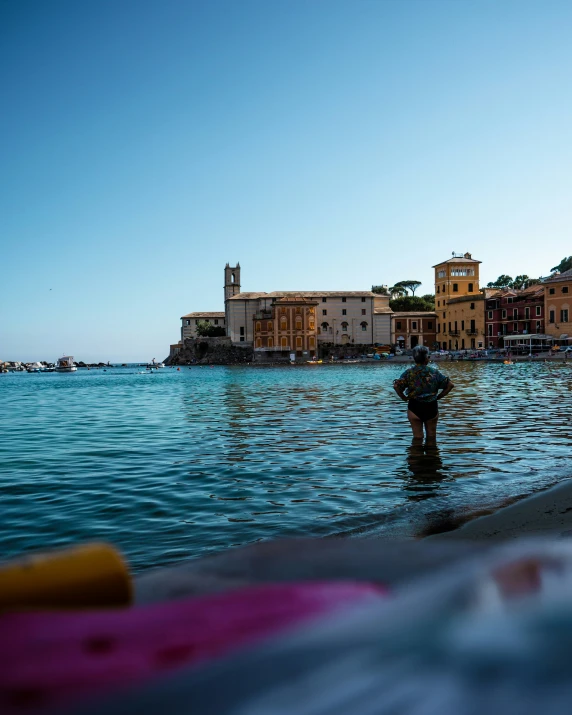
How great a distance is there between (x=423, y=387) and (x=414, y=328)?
3183 inches

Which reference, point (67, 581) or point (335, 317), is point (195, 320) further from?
point (67, 581)

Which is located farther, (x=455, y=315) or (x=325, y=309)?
(x=325, y=309)

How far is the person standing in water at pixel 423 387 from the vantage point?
7859 millimetres

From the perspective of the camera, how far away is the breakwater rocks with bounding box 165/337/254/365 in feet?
276

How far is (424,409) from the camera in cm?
820

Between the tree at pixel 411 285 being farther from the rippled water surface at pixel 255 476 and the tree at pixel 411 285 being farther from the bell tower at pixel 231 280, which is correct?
the rippled water surface at pixel 255 476

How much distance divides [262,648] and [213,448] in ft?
26.7

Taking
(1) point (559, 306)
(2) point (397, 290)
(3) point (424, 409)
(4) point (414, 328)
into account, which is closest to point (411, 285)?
(2) point (397, 290)

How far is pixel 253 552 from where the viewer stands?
8.97ft

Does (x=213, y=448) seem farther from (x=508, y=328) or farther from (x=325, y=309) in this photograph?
(x=325, y=309)

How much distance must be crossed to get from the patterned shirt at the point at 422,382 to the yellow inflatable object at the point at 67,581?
21.0 feet

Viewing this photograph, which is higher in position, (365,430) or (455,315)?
(455,315)

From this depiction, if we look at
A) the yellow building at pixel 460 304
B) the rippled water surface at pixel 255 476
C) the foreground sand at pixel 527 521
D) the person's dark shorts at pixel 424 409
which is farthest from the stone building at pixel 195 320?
the foreground sand at pixel 527 521

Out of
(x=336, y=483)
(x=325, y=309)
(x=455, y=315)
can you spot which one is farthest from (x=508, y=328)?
(x=336, y=483)
